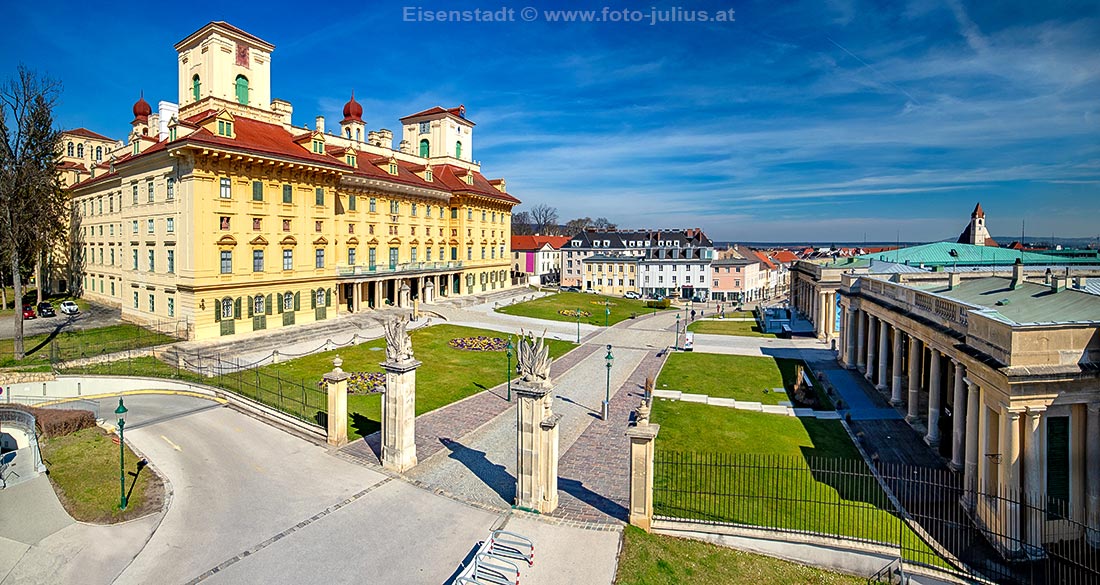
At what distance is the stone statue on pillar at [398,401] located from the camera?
1611cm

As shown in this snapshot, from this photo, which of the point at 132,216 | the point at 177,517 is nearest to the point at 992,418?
the point at 177,517

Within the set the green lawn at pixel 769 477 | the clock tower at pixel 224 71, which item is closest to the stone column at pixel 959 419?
the green lawn at pixel 769 477

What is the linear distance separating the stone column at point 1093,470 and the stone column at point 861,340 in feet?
59.8

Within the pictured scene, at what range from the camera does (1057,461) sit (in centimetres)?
1397

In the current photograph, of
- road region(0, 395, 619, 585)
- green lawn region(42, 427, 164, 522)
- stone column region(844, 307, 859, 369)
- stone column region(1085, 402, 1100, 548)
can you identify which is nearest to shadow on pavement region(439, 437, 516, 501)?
road region(0, 395, 619, 585)

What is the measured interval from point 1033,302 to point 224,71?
4695 centimetres

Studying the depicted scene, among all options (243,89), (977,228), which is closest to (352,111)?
(243,89)

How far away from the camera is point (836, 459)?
61.4 ft

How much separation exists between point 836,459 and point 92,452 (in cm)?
2399

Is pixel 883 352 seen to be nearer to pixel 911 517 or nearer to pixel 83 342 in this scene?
pixel 911 517

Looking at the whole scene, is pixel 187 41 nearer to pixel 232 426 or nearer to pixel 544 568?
pixel 232 426

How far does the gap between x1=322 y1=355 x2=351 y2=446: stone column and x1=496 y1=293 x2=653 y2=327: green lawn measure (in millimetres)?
33062

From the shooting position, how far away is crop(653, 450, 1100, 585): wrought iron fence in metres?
12.9

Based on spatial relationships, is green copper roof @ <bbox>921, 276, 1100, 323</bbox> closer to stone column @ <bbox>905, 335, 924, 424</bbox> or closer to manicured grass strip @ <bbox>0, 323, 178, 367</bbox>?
stone column @ <bbox>905, 335, 924, 424</bbox>
